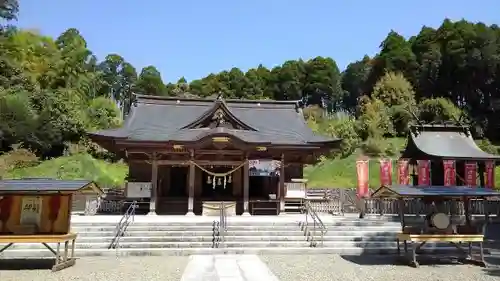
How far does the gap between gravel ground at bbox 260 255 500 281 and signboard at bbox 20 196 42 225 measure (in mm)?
6034

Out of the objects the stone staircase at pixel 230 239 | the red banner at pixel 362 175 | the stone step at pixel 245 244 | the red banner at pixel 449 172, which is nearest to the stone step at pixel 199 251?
the stone staircase at pixel 230 239

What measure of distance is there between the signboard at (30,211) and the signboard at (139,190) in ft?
26.9

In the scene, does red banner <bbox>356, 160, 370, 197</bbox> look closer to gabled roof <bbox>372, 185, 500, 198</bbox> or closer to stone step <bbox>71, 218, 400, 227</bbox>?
stone step <bbox>71, 218, 400, 227</bbox>

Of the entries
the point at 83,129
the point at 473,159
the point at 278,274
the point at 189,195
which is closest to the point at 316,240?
the point at 278,274

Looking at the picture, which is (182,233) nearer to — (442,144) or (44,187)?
(44,187)

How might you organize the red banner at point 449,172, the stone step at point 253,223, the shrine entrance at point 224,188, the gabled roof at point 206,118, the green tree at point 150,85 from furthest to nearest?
the green tree at point 150,85 → the red banner at point 449,172 → the gabled roof at point 206,118 → the shrine entrance at point 224,188 → the stone step at point 253,223

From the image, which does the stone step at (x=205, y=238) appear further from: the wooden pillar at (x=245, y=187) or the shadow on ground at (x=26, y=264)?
the wooden pillar at (x=245, y=187)

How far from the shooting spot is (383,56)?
58.7 m

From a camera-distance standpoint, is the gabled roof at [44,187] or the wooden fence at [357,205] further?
the wooden fence at [357,205]

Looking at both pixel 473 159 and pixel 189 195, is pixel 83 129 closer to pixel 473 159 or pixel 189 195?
pixel 189 195

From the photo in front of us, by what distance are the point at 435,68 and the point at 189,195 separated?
45089 mm

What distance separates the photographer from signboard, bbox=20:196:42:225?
999 centimetres

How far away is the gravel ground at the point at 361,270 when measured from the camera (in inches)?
348

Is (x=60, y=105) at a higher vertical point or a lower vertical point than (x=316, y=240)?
higher
